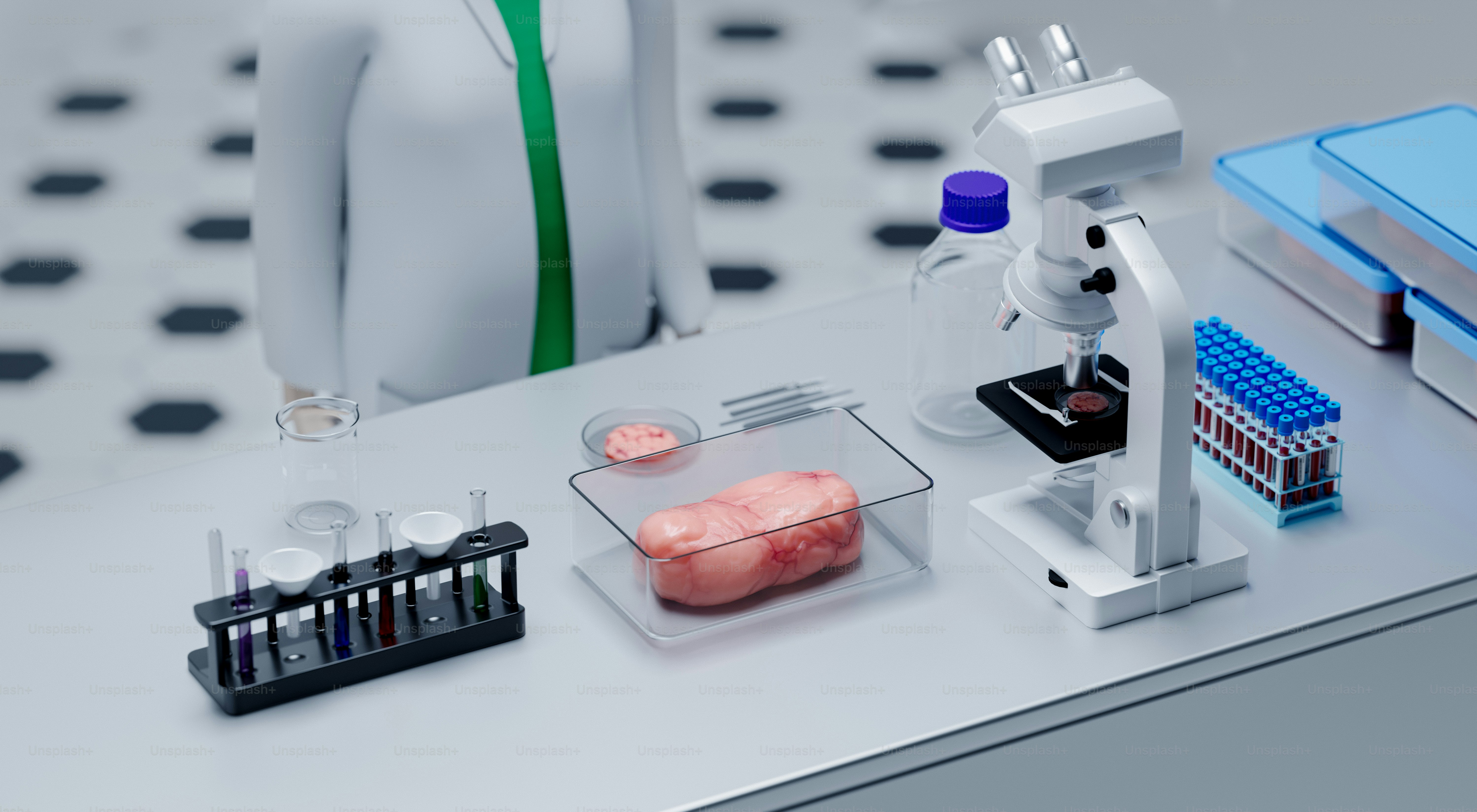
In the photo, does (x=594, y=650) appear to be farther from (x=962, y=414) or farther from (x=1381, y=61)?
(x=1381, y=61)

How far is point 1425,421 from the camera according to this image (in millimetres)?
1816

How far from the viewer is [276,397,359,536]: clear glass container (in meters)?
1.65

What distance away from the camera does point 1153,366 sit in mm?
1430

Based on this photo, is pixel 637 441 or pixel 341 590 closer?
pixel 341 590

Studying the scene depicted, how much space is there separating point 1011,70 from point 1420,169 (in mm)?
714

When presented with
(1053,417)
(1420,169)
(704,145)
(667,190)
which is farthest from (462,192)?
(704,145)

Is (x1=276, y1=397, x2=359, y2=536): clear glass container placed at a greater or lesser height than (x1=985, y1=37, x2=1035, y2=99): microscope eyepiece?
lesser

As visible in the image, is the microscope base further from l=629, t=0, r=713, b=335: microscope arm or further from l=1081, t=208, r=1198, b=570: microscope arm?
l=629, t=0, r=713, b=335: microscope arm

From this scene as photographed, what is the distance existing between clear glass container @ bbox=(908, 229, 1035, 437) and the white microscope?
24 cm

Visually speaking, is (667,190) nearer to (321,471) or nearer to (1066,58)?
(321,471)

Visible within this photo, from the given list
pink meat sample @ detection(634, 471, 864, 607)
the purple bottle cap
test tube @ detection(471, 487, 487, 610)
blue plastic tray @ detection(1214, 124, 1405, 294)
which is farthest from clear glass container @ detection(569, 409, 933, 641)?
blue plastic tray @ detection(1214, 124, 1405, 294)

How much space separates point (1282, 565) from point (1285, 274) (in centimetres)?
57

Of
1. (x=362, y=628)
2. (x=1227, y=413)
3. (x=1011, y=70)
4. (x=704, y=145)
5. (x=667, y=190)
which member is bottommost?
(x=704, y=145)

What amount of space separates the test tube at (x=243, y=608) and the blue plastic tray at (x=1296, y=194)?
1.26 meters
